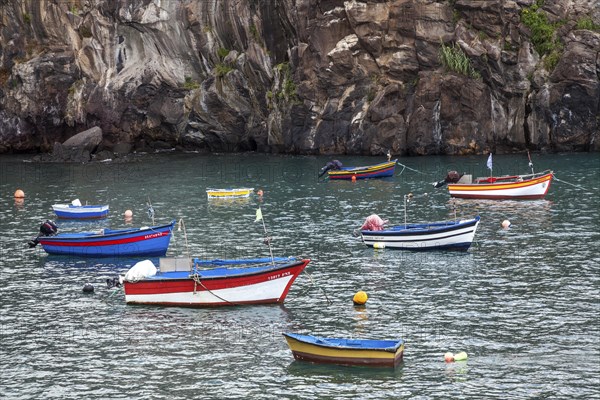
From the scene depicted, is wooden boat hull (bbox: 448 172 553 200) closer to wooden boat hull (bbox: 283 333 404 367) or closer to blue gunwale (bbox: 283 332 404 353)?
blue gunwale (bbox: 283 332 404 353)

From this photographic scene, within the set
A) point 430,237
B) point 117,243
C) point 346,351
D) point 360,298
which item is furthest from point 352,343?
point 117,243

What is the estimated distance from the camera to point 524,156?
107250mm

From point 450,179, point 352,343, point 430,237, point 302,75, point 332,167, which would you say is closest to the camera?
point 352,343

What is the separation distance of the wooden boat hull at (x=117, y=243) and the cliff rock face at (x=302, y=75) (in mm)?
55607

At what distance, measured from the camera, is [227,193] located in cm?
8225

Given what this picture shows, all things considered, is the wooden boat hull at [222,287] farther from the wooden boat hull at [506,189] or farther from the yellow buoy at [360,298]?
the wooden boat hull at [506,189]

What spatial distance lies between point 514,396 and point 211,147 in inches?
3682

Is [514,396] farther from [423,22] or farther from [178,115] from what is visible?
[178,115]

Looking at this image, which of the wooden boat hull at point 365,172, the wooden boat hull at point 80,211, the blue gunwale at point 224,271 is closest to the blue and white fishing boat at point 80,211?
the wooden boat hull at point 80,211

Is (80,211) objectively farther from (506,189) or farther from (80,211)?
(506,189)

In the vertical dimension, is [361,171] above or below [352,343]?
above

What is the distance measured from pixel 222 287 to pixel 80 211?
30.8 meters

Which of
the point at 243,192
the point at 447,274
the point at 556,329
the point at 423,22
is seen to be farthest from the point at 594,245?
the point at 423,22

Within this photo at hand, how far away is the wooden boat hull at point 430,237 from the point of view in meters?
58.0
